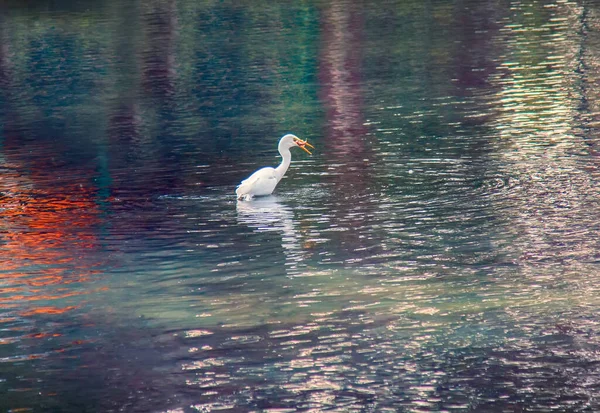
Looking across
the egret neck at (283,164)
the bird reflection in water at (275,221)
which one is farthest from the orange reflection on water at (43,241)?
the egret neck at (283,164)

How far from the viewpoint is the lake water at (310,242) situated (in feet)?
41.0

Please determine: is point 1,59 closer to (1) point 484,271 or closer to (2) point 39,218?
(2) point 39,218

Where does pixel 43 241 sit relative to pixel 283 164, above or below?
below

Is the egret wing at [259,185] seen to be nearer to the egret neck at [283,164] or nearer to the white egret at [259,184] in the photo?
the white egret at [259,184]

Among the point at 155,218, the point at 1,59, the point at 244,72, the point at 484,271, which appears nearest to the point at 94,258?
the point at 155,218

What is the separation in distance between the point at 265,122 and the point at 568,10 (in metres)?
30.1

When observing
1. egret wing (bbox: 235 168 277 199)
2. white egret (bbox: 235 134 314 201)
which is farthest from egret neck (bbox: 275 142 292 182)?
egret wing (bbox: 235 168 277 199)

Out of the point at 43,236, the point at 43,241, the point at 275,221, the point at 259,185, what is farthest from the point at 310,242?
the point at 43,236

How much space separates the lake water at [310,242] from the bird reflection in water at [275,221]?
0.06 m

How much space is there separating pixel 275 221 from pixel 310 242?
1620 mm

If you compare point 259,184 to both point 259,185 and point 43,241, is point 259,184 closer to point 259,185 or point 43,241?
point 259,185

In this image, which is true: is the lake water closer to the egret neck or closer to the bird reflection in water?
the bird reflection in water

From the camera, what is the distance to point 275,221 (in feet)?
63.1

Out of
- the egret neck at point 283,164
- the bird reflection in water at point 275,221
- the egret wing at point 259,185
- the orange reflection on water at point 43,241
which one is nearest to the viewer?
the orange reflection on water at point 43,241
